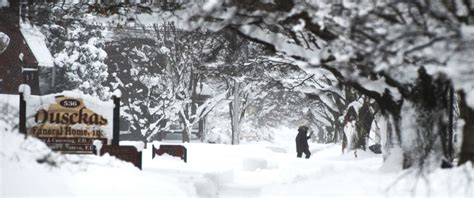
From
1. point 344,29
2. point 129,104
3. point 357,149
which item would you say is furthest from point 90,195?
point 129,104

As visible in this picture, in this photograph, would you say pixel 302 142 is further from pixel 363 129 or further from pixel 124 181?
pixel 124 181

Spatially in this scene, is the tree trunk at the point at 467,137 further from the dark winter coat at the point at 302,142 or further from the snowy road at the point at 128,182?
the dark winter coat at the point at 302,142

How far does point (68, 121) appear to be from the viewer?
13.4 meters

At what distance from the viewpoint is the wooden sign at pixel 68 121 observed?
13156mm

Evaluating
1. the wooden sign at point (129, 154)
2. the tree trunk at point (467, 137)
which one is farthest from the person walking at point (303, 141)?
the tree trunk at point (467, 137)

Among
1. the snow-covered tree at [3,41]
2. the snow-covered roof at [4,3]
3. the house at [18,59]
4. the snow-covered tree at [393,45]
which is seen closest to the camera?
the snow-covered tree at [393,45]

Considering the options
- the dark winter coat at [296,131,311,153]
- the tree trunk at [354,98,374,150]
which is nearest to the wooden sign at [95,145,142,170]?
the tree trunk at [354,98,374,150]

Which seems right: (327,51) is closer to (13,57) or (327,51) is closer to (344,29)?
(344,29)

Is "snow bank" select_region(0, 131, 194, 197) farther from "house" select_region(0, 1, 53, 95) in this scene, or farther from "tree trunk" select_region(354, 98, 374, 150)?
"house" select_region(0, 1, 53, 95)

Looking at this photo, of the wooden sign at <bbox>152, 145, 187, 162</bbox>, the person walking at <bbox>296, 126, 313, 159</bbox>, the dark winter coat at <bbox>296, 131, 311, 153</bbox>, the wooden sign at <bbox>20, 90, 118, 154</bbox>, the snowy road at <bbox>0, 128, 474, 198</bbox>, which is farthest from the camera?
the dark winter coat at <bbox>296, 131, 311, 153</bbox>

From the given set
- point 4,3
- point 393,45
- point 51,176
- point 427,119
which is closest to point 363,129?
point 4,3

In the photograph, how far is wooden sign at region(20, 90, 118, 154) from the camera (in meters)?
13.2

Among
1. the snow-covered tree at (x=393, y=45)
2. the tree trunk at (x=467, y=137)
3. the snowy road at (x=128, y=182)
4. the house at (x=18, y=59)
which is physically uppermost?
the house at (x=18, y=59)

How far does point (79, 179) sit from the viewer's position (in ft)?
28.2
